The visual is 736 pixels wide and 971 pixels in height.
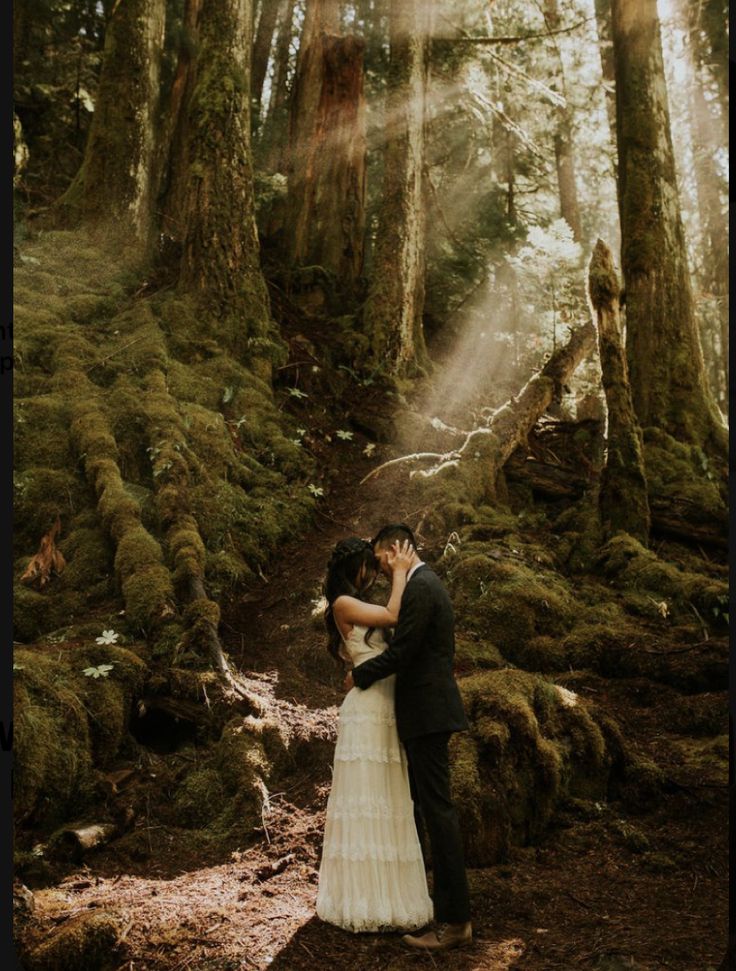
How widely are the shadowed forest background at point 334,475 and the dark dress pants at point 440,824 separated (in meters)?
0.24

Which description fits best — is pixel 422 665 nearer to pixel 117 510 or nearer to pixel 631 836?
pixel 631 836

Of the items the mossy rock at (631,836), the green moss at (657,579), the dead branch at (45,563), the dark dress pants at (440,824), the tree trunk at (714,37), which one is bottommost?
the mossy rock at (631,836)

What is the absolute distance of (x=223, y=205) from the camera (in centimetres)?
1031

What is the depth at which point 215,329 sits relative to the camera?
9930 mm

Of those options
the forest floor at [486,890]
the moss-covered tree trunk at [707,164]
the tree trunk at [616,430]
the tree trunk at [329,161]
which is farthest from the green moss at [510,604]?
the moss-covered tree trunk at [707,164]

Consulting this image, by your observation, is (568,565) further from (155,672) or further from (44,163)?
(44,163)

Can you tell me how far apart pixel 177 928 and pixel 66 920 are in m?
0.54

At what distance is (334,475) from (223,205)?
4.08 metres

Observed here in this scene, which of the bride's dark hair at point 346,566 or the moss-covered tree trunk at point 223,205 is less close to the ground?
the moss-covered tree trunk at point 223,205

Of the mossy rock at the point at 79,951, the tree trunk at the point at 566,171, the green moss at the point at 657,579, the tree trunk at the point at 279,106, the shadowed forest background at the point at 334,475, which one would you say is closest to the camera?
the mossy rock at the point at 79,951

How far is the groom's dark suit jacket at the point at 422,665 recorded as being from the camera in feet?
12.9

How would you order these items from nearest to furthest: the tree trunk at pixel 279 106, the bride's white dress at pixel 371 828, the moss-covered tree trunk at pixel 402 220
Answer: the bride's white dress at pixel 371 828 < the moss-covered tree trunk at pixel 402 220 < the tree trunk at pixel 279 106

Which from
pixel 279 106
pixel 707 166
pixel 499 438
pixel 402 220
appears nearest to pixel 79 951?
pixel 499 438

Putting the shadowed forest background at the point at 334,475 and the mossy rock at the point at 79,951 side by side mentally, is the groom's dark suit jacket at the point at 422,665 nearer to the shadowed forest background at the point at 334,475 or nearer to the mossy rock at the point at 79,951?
the shadowed forest background at the point at 334,475
